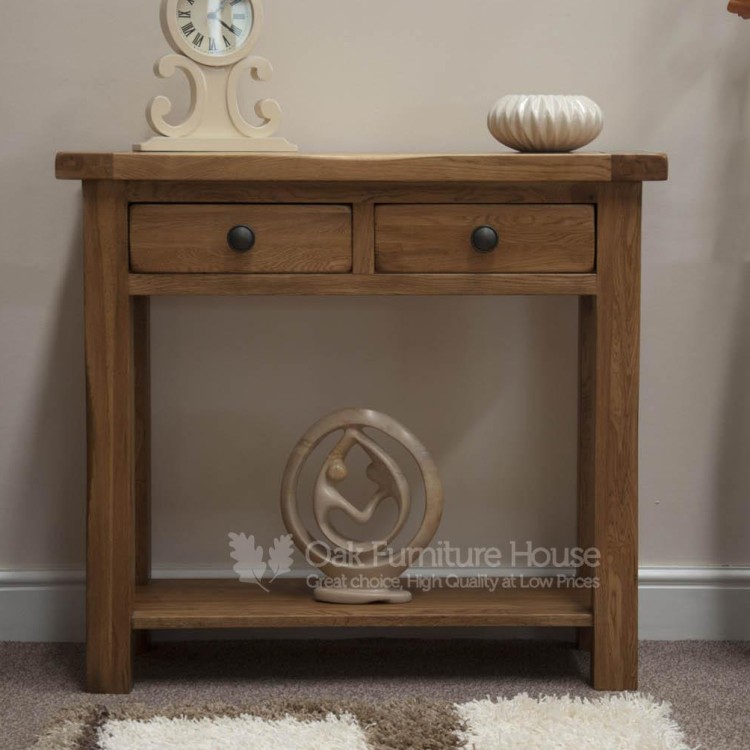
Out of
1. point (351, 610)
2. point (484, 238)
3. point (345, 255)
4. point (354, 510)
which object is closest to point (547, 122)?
point (484, 238)

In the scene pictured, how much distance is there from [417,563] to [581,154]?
0.80 m

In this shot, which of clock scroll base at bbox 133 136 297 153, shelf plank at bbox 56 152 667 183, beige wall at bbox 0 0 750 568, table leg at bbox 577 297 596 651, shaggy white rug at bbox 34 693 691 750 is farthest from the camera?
beige wall at bbox 0 0 750 568

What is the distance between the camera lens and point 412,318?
6.85 ft

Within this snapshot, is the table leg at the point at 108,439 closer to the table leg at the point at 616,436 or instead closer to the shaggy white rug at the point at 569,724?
the shaggy white rug at the point at 569,724

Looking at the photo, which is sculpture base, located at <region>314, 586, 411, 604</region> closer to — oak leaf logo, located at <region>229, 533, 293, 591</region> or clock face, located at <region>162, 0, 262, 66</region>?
oak leaf logo, located at <region>229, 533, 293, 591</region>

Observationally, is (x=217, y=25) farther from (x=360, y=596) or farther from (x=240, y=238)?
(x=360, y=596)

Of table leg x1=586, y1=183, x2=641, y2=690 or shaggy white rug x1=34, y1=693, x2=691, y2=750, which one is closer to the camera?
shaggy white rug x1=34, y1=693, x2=691, y2=750

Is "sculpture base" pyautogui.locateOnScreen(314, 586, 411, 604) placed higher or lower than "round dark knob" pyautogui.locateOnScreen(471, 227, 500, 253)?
lower


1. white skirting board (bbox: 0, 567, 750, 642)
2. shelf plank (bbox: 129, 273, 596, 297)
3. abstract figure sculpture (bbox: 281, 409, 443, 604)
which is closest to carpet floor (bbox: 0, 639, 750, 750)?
white skirting board (bbox: 0, 567, 750, 642)

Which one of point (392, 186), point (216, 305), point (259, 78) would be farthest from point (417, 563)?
point (259, 78)

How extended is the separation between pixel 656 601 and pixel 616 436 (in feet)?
1.58

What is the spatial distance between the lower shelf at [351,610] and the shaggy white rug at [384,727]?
0.13 m

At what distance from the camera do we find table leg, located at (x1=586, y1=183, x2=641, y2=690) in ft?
5.65

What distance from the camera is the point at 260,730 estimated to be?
1.56m
